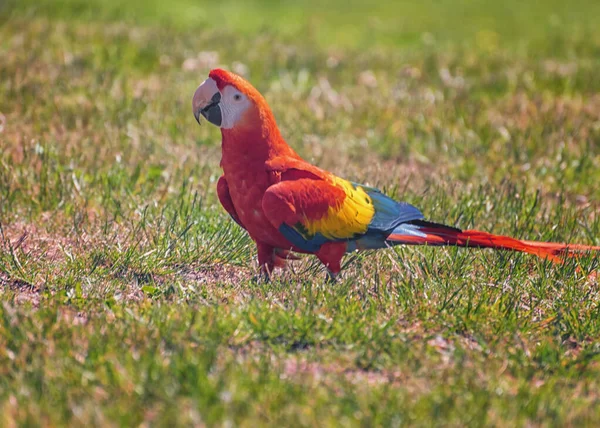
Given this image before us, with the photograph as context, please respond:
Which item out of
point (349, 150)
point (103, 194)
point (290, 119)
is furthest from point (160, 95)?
point (103, 194)

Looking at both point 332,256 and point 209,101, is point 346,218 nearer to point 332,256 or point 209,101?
point 332,256

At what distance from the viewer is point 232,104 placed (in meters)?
A: 3.98

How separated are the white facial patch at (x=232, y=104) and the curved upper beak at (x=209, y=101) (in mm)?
27

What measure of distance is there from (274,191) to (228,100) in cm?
47

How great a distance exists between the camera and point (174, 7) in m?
11.2

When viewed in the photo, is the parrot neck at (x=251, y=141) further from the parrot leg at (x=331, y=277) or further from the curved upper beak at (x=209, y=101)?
the parrot leg at (x=331, y=277)

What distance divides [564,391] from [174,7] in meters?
8.92

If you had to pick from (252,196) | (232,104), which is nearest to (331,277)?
(252,196)

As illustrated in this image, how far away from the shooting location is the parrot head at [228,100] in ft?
13.0

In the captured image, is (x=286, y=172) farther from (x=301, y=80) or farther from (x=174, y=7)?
(x=174, y=7)

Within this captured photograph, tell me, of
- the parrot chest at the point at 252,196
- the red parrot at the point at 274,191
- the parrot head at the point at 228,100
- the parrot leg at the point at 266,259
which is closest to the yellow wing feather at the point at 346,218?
the red parrot at the point at 274,191

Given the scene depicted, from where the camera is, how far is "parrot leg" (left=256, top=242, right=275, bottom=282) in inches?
166

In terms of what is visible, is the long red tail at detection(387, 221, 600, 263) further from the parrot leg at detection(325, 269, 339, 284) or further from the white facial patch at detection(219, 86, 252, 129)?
the white facial patch at detection(219, 86, 252, 129)

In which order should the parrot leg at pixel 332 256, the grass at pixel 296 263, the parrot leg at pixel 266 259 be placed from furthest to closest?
the parrot leg at pixel 266 259, the parrot leg at pixel 332 256, the grass at pixel 296 263
